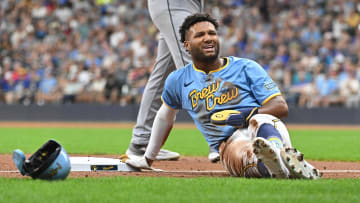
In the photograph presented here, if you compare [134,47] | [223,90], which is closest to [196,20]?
[223,90]

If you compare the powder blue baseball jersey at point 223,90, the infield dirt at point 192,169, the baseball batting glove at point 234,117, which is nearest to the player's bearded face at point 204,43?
the powder blue baseball jersey at point 223,90

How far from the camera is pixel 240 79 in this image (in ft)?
15.4

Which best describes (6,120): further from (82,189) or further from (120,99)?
(82,189)

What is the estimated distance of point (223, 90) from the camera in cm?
470

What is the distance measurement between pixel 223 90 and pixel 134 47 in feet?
44.7

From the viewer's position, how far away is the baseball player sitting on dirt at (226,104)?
4.21 meters

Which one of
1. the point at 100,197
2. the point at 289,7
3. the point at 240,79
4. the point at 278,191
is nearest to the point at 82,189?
the point at 100,197

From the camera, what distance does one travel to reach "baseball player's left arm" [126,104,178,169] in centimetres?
505

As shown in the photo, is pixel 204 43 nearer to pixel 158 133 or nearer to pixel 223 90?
pixel 223 90

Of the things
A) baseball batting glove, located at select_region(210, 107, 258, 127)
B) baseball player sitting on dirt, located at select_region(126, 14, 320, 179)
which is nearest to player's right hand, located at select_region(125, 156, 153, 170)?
baseball player sitting on dirt, located at select_region(126, 14, 320, 179)

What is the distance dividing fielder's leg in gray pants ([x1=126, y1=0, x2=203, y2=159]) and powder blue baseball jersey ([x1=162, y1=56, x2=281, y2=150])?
3.34 ft

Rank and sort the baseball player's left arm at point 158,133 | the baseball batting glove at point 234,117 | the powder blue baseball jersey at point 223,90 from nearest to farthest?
the baseball batting glove at point 234,117, the powder blue baseball jersey at point 223,90, the baseball player's left arm at point 158,133

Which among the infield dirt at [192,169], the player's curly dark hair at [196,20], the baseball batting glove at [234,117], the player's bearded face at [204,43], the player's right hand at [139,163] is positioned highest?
the player's curly dark hair at [196,20]

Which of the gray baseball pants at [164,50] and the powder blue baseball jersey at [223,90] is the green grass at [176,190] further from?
the gray baseball pants at [164,50]
